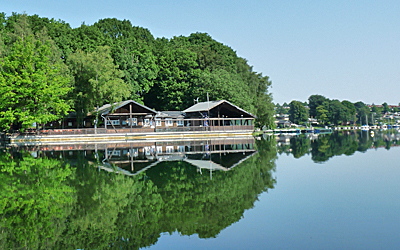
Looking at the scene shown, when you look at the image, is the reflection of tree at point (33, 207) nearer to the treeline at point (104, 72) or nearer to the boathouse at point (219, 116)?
the treeline at point (104, 72)

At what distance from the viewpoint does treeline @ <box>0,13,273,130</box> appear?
40.3 meters

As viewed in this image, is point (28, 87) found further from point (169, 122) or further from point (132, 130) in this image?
point (169, 122)

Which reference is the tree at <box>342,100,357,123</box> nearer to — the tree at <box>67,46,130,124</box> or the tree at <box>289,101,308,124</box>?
the tree at <box>289,101,308,124</box>

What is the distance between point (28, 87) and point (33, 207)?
34.6m

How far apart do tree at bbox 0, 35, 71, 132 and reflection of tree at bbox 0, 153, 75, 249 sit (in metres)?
27.0

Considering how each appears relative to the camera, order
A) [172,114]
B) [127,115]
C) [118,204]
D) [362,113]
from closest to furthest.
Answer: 1. [118,204]
2. [127,115]
3. [172,114]
4. [362,113]

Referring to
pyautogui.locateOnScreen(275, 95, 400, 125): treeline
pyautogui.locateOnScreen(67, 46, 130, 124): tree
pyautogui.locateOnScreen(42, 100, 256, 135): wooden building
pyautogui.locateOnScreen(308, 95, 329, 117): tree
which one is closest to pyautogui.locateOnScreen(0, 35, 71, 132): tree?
pyautogui.locateOnScreen(67, 46, 130, 124): tree

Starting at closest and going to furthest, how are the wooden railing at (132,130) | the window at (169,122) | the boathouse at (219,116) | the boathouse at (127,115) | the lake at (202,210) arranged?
the lake at (202,210)
the wooden railing at (132,130)
the boathouse at (127,115)
the boathouse at (219,116)
the window at (169,122)

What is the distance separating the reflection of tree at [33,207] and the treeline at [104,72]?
2829 centimetres

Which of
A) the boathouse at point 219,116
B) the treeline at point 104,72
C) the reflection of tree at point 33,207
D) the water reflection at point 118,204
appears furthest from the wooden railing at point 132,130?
the reflection of tree at point 33,207

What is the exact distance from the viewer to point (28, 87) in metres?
40.1

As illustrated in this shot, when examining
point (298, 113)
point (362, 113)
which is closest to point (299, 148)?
point (298, 113)

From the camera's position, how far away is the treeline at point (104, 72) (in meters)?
40.3

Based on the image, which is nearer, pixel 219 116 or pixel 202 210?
pixel 202 210
